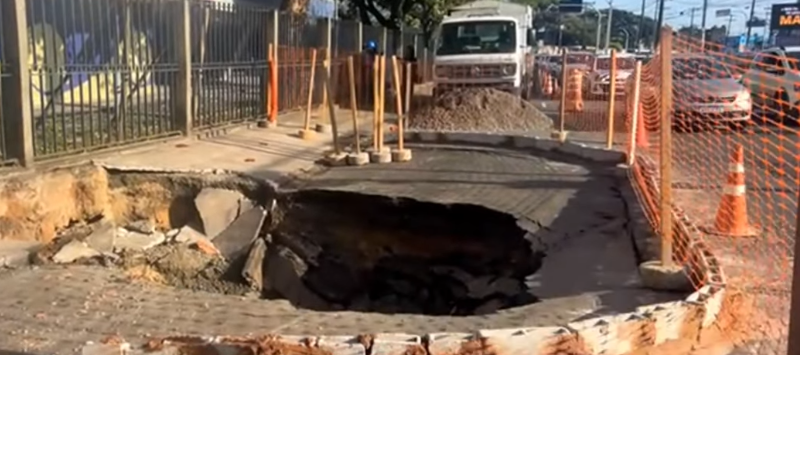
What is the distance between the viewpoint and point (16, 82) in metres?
9.43

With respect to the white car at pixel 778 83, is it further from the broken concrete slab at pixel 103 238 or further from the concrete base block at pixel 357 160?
the broken concrete slab at pixel 103 238

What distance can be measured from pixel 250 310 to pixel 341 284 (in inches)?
142

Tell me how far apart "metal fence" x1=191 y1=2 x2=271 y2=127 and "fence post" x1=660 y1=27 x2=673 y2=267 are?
10.1 m

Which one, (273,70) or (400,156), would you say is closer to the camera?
(400,156)

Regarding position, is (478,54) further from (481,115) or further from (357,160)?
(357,160)

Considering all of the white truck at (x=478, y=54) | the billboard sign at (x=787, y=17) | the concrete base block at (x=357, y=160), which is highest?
the billboard sign at (x=787, y=17)

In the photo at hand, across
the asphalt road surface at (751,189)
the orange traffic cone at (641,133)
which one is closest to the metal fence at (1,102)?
the asphalt road surface at (751,189)

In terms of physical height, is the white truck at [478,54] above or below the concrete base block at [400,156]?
above

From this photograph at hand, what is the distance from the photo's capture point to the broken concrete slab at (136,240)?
873cm

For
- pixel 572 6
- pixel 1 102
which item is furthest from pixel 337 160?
pixel 572 6

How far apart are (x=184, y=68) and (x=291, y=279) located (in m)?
6.06

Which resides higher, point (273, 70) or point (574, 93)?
point (273, 70)

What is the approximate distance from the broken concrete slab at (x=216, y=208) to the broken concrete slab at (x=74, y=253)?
6.18 feet
